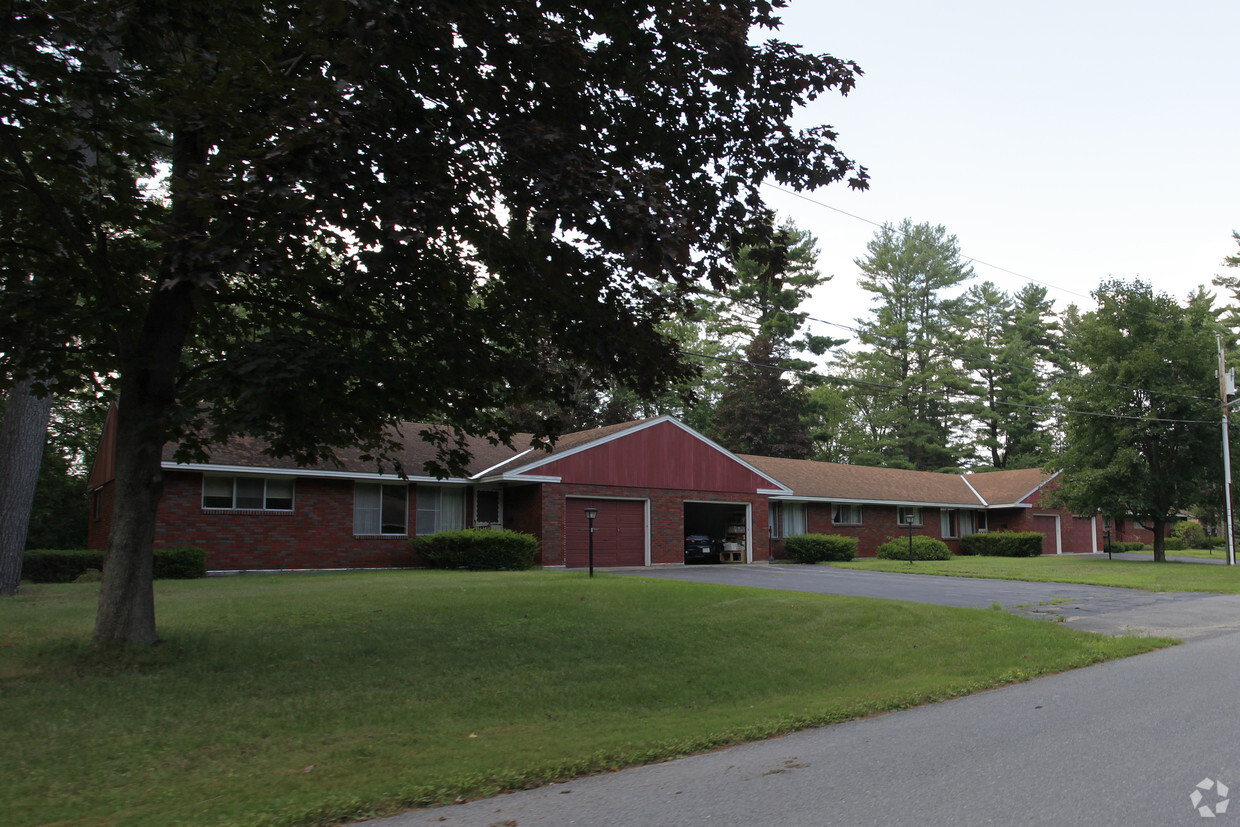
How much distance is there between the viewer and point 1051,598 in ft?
56.1

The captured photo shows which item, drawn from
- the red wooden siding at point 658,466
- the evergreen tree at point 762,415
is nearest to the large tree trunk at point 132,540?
the red wooden siding at point 658,466

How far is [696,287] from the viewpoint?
1001cm

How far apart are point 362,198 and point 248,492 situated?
17.6 metres

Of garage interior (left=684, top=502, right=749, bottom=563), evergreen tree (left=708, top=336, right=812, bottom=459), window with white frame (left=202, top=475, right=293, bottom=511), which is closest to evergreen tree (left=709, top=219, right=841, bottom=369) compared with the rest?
evergreen tree (left=708, top=336, right=812, bottom=459)

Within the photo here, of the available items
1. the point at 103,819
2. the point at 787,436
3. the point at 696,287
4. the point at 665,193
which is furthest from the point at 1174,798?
the point at 787,436

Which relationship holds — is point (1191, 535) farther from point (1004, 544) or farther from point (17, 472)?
point (17, 472)

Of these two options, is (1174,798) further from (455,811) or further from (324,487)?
(324,487)

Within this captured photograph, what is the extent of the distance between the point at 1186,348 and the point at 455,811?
1448 inches

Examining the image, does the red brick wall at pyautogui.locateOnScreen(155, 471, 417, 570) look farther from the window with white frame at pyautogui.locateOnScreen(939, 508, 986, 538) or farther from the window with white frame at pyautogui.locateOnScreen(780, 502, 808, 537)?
the window with white frame at pyautogui.locateOnScreen(939, 508, 986, 538)

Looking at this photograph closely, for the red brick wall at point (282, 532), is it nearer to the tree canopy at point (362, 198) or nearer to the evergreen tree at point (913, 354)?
the tree canopy at point (362, 198)

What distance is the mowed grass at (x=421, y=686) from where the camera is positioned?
5.41m

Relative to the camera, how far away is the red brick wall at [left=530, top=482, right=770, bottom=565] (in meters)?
25.4

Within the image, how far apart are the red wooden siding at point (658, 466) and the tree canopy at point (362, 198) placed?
50.5ft

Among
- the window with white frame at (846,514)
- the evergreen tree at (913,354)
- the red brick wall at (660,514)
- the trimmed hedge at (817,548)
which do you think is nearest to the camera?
the red brick wall at (660,514)
